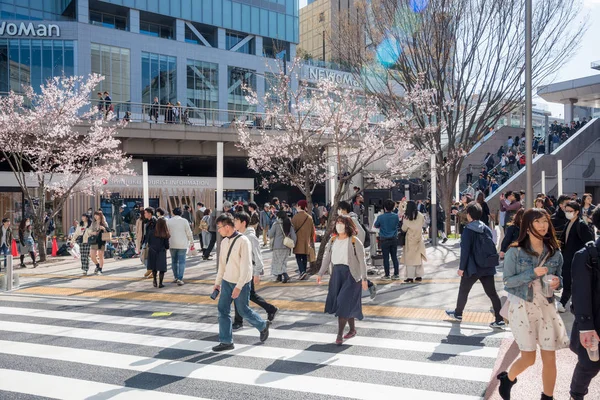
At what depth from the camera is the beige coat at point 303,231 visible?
1222 centimetres

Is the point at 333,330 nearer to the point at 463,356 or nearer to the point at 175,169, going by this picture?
the point at 463,356

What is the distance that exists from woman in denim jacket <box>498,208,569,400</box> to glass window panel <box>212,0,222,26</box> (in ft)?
143

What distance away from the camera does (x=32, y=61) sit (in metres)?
36.1

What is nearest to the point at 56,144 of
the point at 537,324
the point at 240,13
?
the point at 537,324

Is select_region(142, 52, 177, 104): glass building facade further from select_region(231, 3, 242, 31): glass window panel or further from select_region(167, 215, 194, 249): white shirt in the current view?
select_region(167, 215, 194, 249): white shirt

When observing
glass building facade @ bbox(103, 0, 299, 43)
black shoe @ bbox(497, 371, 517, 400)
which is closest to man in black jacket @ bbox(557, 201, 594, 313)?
black shoe @ bbox(497, 371, 517, 400)

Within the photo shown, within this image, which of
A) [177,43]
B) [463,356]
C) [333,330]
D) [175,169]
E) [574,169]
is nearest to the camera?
[463,356]

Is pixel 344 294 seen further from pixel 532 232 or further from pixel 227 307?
pixel 532 232

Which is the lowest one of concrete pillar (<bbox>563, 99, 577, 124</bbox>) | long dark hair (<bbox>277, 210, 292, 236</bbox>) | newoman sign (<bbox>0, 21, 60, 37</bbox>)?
long dark hair (<bbox>277, 210, 292, 236</bbox>)

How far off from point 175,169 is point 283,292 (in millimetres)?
25134

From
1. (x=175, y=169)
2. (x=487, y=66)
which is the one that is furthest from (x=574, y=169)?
(x=175, y=169)

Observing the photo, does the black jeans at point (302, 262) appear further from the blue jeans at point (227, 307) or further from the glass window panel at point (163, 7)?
the glass window panel at point (163, 7)

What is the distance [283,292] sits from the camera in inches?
426

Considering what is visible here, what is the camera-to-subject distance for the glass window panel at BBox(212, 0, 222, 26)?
147 feet
